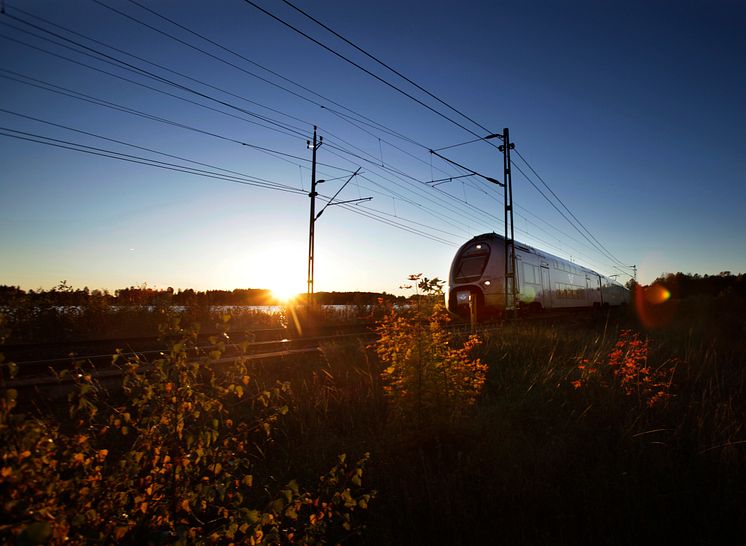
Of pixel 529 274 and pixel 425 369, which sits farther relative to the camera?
pixel 529 274

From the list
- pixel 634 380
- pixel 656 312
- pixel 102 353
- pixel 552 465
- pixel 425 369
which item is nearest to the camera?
pixel 552 465

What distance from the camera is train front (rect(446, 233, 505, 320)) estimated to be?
666 inches

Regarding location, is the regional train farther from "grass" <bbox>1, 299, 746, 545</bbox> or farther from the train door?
"grass" <bbox>1, 299, 746, 545</bbox>

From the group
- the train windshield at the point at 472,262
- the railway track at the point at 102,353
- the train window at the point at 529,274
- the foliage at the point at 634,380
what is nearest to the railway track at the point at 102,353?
the railway track at the point at 102,353

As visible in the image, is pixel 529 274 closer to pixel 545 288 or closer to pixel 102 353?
pixel 545 288


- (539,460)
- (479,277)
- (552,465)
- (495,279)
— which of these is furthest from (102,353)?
(495,279)

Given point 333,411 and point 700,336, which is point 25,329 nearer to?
point 333,411

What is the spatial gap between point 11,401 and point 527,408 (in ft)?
17.1

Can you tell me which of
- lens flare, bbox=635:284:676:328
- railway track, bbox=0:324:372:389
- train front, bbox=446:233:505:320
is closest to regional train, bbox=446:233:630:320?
train front, bbox=446:233:505:320

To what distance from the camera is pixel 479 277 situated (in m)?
17.4

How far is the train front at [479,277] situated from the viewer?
55.5 ft

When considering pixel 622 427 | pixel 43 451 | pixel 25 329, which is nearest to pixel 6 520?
pixel 43 451

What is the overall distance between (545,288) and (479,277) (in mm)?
4996

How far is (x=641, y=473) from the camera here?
3.58 metres
